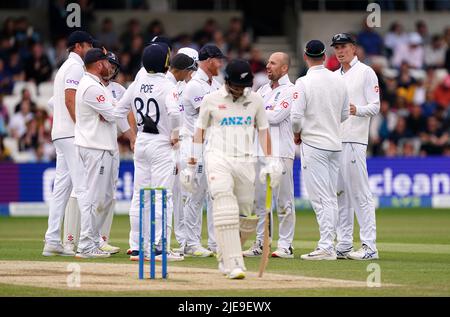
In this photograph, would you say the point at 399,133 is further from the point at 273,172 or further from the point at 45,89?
the point at 273,172

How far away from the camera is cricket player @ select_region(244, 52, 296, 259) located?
13.9 metres

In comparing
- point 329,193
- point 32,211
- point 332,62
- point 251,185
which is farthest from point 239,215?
point 332,62

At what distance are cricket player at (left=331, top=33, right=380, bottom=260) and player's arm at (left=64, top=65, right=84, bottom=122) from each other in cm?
328

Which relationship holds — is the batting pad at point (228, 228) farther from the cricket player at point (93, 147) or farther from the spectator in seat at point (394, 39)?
the spectator in seat at point (394, 39)

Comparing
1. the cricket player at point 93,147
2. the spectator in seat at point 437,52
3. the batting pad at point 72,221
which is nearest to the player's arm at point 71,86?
the cricket player at point 93,147

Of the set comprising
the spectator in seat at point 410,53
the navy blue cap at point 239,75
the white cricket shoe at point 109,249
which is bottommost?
the white cricket shoe at point 109,249

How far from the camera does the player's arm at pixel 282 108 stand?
45.4 ft

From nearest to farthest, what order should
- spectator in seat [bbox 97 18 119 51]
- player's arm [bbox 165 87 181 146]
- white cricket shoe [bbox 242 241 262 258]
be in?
1. player's arm [bbox 165 87 181 146]
2. white cricket shoe [bbox 242 241 262 258]
3. spectator in seat [bbox 97 18 119 51]

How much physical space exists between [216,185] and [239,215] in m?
0.49

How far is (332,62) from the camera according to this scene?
89.3 feet

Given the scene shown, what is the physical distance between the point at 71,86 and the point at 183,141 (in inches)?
62.5

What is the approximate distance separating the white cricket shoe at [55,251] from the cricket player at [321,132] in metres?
3.05

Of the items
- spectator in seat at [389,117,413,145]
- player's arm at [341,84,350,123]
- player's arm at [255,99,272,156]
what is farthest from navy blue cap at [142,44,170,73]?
spectator in seat at [389,117,413,145]

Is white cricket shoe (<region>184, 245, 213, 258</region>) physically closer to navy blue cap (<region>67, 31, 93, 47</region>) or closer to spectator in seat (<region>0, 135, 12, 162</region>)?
navy blue cap (<region>67, 31, 93, 47</region>)
